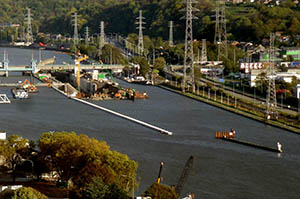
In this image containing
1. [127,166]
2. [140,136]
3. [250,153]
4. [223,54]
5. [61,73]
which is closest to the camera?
[127,166]

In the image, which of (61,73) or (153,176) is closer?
(153,176)

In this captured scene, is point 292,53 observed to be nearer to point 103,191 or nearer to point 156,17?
point 103,191

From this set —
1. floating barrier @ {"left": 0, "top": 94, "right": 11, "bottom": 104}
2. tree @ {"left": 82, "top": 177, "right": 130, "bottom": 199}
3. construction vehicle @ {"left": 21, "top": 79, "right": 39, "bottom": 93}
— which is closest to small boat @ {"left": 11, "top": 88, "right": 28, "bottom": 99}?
floating barrier @ {"left": 0, "top": 94, "right": 11, "bottom": 104}

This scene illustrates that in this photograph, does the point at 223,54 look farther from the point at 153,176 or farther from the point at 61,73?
the point at 153,176

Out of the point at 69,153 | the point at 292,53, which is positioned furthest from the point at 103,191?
the point at 292,53

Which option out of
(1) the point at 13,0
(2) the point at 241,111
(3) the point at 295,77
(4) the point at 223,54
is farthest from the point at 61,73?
(1) the point at 13,0
